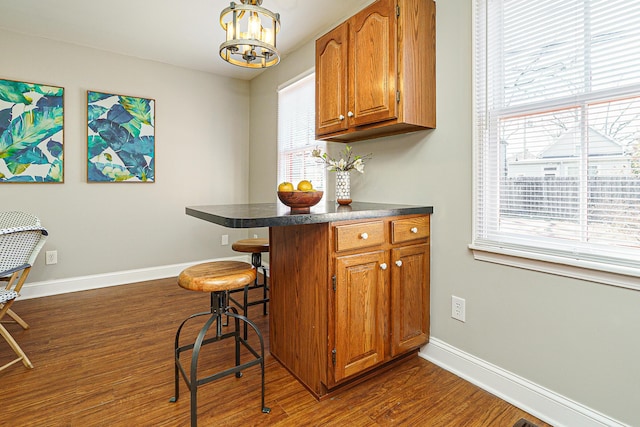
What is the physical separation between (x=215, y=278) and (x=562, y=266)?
1.60 metres

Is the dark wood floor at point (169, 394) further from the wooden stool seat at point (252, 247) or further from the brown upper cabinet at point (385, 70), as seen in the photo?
the brown upper cabinet at point (385, 70)

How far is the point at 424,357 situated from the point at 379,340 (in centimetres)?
51

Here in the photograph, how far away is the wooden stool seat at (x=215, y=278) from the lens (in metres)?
1.52

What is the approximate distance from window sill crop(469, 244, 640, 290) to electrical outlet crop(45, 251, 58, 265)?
3835mm

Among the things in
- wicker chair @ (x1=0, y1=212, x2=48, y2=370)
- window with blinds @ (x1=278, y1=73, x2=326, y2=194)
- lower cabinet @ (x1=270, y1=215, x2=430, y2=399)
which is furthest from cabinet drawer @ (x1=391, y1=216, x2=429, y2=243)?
wicker chair @ (x1=0, y1=212, x2=48, y2=370)

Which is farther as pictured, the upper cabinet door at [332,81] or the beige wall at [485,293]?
the upper cabinet door at [332,81]

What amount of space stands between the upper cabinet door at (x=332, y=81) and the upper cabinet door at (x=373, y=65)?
70 millimetres

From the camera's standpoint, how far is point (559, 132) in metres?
1.55

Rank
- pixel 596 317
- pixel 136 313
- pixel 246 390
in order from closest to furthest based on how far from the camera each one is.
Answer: pixel 596 317 < pixel 246 390 < pixel 136 313

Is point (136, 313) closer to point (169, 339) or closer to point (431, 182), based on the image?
point (169, 339)

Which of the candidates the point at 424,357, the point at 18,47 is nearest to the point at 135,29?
the point at 18,47

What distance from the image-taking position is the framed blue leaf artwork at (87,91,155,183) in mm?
3520

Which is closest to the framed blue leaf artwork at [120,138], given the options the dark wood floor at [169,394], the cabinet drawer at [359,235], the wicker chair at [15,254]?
the wicker chair at [15,254]

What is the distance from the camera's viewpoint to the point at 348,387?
1.81 metres
